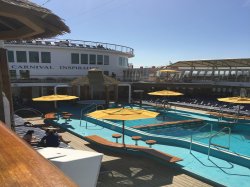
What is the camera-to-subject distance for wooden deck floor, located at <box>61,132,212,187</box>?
7.70 m

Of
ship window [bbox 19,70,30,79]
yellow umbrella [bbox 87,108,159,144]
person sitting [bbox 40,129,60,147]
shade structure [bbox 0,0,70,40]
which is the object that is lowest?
person sitting [bbox 40,129,60,147]

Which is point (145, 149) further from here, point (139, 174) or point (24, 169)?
point (24, 169)

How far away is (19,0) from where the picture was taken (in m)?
3.87

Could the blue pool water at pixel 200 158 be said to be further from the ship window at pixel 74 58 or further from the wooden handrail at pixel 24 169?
the ship window at pixel 74 58

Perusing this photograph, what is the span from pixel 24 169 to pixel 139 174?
26.0 feet

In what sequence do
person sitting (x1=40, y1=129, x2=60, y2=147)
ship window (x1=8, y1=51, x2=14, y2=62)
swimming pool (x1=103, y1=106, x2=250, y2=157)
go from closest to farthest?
person sitting (x1=40, y1=129, x2=60, y2=147) → swimming pool (x1=103, y1=106, x2=250, y2=157) → ship window (x1=8, y1=51, x2=14, y2=62)

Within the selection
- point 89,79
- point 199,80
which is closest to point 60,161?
point 89,79

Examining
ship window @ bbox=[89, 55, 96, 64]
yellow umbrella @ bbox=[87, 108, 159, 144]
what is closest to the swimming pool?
yellow umbrella @ bbox=[87, 108, 159, 144]

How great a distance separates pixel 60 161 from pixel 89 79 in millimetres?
19492

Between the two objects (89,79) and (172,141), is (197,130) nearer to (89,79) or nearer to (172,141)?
(172,141)

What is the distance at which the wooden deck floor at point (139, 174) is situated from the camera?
25.2 ft

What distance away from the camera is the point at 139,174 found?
8.38 metres

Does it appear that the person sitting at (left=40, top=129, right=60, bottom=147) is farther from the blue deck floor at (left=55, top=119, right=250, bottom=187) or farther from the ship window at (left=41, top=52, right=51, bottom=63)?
the ship window at (left=41, top=52, right=51, bottom=63)

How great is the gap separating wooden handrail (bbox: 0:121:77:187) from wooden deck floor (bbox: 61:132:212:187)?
6919 millimetres
